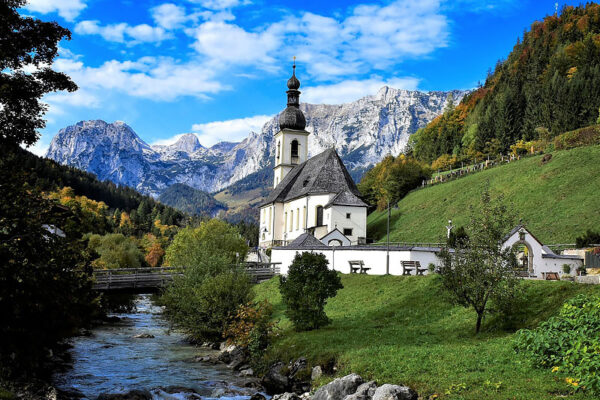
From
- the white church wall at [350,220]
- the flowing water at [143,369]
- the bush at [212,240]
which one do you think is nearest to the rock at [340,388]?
the flowing water at [143,369]

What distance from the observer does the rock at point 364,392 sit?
1389 centimetres

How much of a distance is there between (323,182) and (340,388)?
1956 inches

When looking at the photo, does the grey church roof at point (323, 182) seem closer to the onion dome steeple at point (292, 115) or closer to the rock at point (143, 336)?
the onion dome steeple at point (292, 115)

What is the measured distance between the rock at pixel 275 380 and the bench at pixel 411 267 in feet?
46.2

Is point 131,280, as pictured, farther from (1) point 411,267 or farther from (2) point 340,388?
(2) point 340,388

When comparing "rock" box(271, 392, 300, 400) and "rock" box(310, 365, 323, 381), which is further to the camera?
"rock" box(310, 365, 323, 381)

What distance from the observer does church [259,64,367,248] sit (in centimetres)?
5900

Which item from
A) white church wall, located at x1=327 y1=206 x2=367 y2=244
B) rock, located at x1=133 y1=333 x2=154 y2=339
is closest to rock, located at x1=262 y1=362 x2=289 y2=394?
rock, located at x1=133 y1=333 x2=154 y2=339

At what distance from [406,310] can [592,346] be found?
516 inches

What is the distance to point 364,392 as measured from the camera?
1418 centimetres

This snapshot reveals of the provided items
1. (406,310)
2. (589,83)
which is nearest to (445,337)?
(406,310)

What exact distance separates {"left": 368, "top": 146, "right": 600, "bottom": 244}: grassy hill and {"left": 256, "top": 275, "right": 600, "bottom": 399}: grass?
2085cm

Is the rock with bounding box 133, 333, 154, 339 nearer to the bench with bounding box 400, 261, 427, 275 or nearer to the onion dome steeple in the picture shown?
the bench with bounding box 400, 261, 427, 275

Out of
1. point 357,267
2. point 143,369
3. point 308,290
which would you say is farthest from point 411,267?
point 143,369
